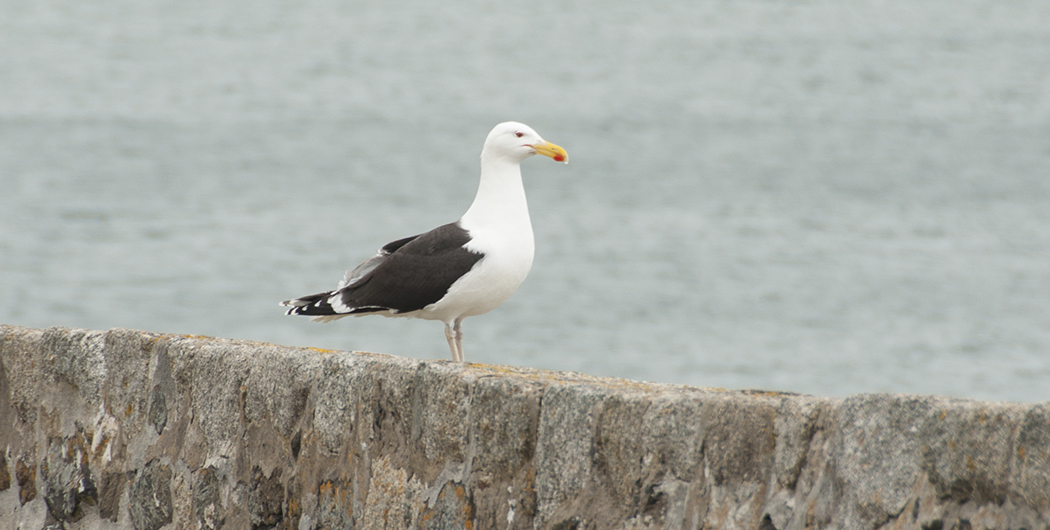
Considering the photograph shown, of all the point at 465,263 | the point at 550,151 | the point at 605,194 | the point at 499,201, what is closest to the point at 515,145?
the point at 550,151

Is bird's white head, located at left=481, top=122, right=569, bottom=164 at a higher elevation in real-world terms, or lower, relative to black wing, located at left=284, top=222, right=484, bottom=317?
higher

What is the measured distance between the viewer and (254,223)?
119ft

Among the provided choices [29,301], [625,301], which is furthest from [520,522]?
[29,301]

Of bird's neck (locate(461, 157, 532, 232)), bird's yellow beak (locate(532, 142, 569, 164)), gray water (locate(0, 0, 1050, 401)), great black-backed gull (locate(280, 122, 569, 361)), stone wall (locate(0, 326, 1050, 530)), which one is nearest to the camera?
stone wall (locate(0, 326, 1050, 530))

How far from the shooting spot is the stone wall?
6.53 feet

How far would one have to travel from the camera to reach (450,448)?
281 cm

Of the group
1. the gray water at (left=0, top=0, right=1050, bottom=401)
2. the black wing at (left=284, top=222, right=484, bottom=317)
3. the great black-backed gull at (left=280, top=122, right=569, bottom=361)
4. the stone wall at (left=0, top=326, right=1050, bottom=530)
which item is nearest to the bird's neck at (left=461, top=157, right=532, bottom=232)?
the great black-backed gull at (left=280, top=122, right=569, bottom=361)

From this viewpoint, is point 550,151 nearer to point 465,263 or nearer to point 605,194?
point 465,263

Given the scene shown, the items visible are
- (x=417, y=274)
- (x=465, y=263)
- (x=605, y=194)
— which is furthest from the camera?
(x=605, y=194)

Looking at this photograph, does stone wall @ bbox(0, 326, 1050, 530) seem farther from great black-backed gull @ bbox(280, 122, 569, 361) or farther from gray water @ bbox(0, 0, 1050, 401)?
gray water @ bbox(0, 0, 1050, 401)

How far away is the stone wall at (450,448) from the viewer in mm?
1989

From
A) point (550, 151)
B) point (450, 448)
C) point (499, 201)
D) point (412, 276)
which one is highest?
point (550, 151)

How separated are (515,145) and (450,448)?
2.27 m

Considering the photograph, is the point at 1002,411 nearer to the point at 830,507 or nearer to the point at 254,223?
the point at 830,507
